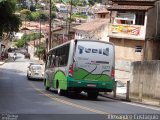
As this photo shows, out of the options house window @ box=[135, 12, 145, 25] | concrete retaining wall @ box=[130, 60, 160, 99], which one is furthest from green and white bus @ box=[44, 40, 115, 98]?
house window @ box=[135, 12, 145, 25]

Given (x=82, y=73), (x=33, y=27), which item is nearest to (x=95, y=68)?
(x=82, y=73)

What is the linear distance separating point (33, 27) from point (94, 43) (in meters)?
163

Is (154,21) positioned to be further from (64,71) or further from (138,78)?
(64,71)

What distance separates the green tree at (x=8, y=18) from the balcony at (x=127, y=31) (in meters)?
13.1

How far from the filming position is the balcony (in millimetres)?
48344

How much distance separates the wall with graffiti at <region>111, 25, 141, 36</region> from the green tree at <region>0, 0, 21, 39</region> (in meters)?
13.1

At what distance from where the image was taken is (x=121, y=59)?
167 feet

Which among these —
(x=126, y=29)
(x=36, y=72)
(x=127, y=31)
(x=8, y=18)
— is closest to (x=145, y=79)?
(x=8, y=18)

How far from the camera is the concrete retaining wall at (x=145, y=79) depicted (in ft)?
83.2

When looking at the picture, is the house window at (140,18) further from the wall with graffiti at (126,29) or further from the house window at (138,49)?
the house window at (138,49)

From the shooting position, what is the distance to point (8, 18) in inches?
1533

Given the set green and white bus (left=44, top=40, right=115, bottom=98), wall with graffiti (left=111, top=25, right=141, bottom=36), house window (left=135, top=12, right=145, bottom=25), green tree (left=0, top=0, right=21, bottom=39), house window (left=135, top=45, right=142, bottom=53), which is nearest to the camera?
green and white bus (left=44, top=40, right=115, bottom=98)

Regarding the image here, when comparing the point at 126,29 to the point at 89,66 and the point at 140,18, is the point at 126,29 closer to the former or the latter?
the point at 140,18

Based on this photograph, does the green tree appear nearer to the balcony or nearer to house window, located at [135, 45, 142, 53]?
the balcony
